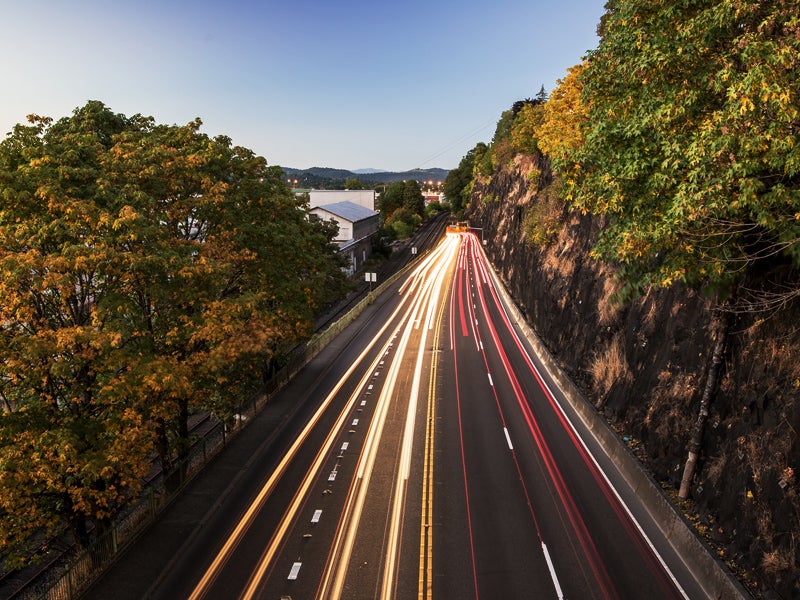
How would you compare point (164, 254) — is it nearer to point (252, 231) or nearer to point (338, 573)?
point (252, 231)

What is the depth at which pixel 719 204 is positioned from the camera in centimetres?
1035

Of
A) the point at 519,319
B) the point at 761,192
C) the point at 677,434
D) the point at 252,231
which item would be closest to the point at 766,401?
the point at 677,434

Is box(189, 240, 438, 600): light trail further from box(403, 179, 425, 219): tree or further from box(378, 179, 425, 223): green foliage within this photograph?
box(378, 179, 425, 223): green foliage

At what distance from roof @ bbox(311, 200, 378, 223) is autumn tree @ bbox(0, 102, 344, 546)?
54.4 m

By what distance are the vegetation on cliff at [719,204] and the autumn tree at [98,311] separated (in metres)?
12.5

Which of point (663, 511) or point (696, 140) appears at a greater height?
point (696, 140)

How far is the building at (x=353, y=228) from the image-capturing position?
74625 millimetres

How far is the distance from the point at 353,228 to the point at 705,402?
66.0 metres

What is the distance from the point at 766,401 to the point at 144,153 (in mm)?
20849

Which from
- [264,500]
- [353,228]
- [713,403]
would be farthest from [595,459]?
[353,228]

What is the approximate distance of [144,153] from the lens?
57.3 ft

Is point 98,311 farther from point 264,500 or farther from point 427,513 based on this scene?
point 427,513

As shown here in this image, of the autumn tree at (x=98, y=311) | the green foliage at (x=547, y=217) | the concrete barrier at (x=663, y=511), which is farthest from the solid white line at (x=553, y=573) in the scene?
the green foliage at (x=547, y=217)

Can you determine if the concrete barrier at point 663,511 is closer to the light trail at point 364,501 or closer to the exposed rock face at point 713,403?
the exposed rock face at point 713,403
